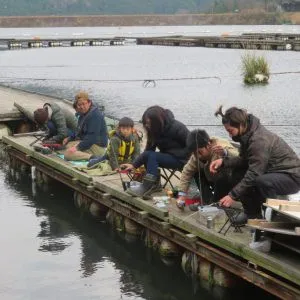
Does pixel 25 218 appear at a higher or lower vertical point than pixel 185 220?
lower

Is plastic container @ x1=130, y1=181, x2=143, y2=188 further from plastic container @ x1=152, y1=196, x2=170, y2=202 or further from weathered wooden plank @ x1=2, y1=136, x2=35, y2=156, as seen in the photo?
weathered wooden plank @ x1=2, y1=136, x2=35, y2=156

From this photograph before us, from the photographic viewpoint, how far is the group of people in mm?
8602

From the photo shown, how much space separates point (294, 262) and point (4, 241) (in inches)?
239

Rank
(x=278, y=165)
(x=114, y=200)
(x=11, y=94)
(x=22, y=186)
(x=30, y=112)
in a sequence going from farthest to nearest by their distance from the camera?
(x=11, y=94) → (x=30, y=112) → (x=22, y=186) → (x=114, y=200) → (x=278, y=165)

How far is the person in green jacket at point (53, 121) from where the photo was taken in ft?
49.3

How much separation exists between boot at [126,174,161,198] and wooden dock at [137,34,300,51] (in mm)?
65042

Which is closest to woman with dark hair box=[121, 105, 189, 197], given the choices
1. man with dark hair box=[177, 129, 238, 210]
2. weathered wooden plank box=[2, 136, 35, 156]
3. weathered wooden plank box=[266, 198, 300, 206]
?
man with dark hair box=[177, 129, 238, 210]

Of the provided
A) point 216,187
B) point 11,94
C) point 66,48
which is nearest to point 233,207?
point 216,187

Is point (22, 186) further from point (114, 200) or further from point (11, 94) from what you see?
point (11, 94)

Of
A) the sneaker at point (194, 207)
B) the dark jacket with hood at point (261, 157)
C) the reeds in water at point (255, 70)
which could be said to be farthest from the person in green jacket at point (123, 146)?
the reeds in water at point (255, 70)

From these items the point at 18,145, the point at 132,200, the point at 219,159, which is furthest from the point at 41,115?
the point at 219,159

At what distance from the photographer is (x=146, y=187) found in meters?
11.2

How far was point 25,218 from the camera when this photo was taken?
559 inches

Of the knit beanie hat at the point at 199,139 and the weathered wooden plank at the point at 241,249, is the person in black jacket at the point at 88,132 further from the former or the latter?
the knit beanie hat at the point at 199,139
